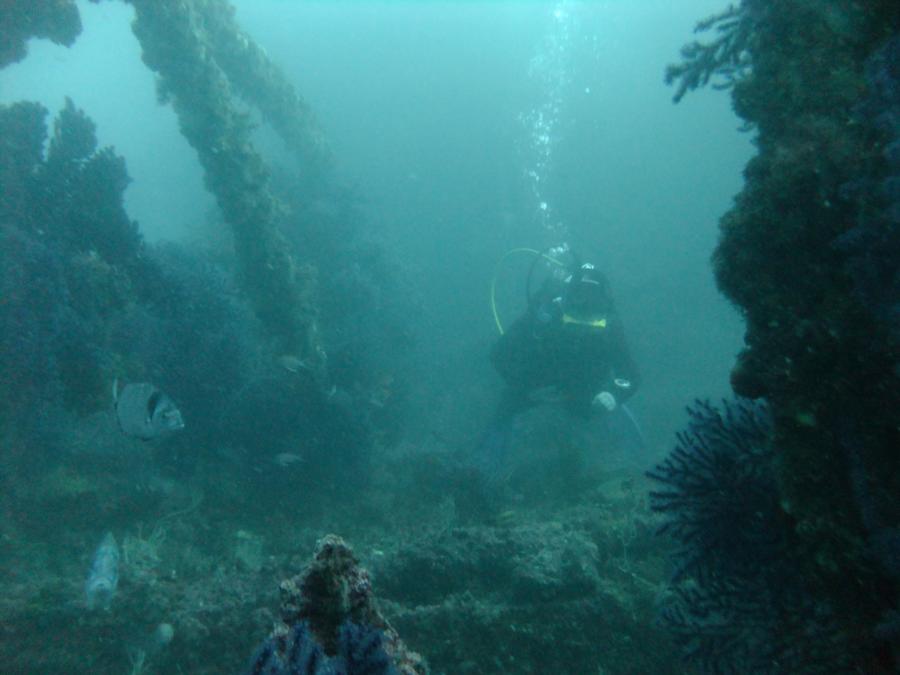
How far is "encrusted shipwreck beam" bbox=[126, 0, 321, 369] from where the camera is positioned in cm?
947

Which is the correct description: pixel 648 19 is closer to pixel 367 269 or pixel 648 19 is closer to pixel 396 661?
pixel 367 269

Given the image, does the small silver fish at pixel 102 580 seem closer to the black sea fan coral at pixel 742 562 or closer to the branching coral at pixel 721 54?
the black sea fan coral at pixel 742 562

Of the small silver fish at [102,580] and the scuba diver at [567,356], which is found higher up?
the scuba diver at [567,356]

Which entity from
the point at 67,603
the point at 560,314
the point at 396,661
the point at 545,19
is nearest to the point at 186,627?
the point at 67,603

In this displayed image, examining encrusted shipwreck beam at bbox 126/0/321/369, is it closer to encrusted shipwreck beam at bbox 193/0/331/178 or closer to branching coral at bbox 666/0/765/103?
encrusted shipwreck beam at bbox 193/0/331/178

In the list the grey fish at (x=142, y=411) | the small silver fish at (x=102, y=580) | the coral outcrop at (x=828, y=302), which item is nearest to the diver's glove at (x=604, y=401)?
the coral outcrop at (x=828, y=302)

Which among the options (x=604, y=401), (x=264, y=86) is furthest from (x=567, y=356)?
(x=264, y=86)

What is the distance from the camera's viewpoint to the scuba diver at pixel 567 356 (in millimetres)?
10539

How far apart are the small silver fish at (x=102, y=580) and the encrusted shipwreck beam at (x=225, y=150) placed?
5925 millimetres

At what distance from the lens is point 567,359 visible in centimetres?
1095

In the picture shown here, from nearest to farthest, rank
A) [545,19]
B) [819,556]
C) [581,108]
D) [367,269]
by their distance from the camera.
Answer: [819,556]
[367,269]
[545,19]
[581,108]

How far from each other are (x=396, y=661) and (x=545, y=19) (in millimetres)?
60892

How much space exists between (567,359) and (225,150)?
7.94 metres

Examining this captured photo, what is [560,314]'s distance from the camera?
10844 mm
